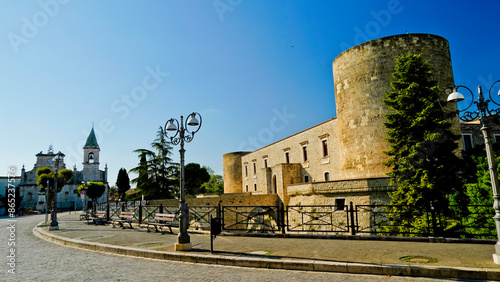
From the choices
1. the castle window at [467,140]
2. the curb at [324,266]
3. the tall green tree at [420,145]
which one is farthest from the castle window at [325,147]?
the curb at [324,266]

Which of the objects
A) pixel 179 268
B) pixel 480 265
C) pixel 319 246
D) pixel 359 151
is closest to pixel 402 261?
pixel 480 265

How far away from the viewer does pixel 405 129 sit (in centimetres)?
1669

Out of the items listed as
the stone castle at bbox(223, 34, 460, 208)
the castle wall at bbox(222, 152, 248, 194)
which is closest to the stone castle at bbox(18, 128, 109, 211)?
the castle wall at bbox(222, 152, 248, 194)

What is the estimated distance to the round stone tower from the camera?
20.2 metres

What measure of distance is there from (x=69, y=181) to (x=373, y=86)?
57429 mm

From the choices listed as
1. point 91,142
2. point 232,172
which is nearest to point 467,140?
point 232,172

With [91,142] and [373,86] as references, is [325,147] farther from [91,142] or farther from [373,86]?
[91,142]

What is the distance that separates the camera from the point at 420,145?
15805mm

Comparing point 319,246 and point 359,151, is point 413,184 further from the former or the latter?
point 319,246

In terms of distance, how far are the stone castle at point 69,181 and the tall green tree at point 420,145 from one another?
46.2 meters

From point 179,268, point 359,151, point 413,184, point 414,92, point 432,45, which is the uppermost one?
point 432,45

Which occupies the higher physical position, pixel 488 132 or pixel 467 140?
pixel 467 140

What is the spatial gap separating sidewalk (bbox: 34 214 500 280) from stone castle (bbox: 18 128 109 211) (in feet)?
150

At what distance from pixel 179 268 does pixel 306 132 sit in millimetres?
25714
